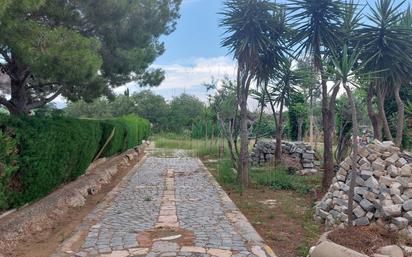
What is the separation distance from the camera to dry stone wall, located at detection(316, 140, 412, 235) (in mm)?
5254

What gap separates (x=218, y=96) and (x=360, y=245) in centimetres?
892

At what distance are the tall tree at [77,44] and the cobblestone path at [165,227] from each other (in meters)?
2.38

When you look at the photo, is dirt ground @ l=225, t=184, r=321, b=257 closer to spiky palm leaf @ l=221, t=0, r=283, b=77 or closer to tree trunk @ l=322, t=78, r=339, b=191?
tree trunk @ l=322, t=78, r=339, b=191

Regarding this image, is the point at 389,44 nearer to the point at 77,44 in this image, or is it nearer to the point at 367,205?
the point at 367,205

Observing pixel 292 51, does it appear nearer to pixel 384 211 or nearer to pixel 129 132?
pixel 384 211

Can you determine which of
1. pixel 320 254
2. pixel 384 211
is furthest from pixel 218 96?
pixel 320 254

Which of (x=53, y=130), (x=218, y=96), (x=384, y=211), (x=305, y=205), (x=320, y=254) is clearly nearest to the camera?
(x=320, y=254)

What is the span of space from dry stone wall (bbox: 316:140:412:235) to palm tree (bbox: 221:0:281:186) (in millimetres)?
3342

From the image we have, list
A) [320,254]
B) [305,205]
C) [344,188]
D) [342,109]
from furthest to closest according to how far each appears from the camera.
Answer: [342,109] < [305,205] < [344,188] < [320,254]

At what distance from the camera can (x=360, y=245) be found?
174 inches

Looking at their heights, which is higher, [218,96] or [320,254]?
[218,96]

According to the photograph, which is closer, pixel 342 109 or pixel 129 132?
pixel 342 109

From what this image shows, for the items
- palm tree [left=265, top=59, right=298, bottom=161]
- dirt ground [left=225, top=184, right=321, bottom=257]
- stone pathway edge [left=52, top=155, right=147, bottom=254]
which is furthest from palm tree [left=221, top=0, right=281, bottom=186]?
stone pathway edge [left=52, top=155, right=147, bottom=254]

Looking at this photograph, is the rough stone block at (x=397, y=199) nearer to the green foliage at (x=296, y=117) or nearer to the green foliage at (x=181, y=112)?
the green foliage at (x=296, y=117)
